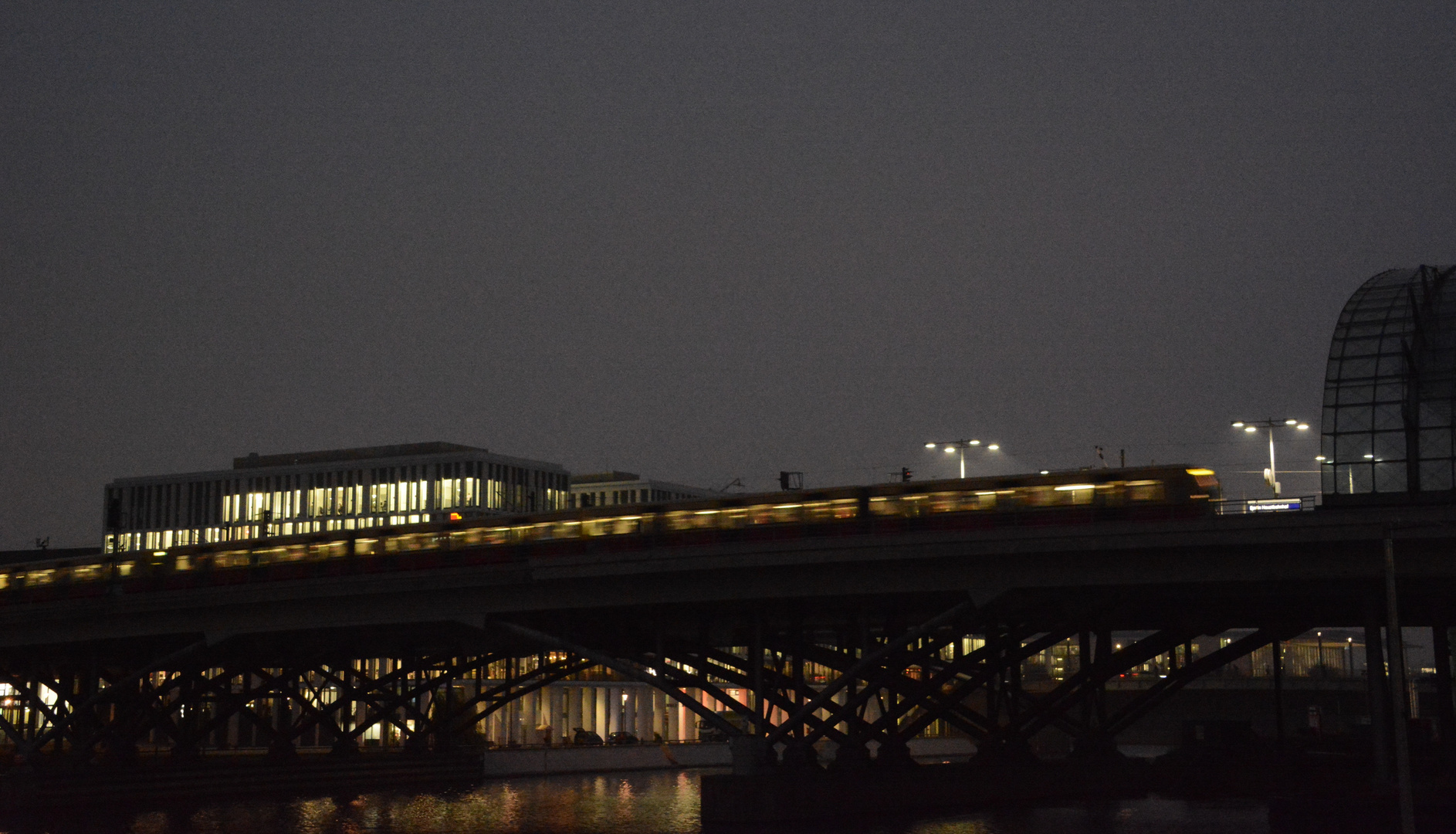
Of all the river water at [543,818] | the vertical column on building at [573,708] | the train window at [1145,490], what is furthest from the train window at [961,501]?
the vertical column on building at [573,708]

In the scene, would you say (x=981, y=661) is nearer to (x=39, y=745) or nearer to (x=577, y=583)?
(x=577, y=583)

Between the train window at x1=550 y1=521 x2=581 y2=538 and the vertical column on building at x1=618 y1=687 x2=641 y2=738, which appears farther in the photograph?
the vertical column on building at x1=618 y1=687 x2=641 y2=738

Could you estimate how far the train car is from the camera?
2164 inches

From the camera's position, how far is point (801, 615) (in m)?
65.1

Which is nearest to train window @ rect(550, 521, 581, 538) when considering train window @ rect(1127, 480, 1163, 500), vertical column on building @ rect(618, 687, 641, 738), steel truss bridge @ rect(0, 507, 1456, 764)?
steel truss bridge @ rect(0, 507, 1456, 764)

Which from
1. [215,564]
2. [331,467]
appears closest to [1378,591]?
[215,564]

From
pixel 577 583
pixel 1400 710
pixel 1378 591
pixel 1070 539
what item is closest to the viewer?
pixel 1400 710

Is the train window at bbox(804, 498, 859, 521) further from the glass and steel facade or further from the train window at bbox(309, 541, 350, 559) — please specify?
the train window at bbox(309, 541, 350, 559)

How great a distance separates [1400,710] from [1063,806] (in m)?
33.1

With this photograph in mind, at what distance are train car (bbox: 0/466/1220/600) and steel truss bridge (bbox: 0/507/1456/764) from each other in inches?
14.2

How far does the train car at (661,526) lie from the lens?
55.0 metres

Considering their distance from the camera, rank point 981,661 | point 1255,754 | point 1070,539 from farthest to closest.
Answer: point 1255,754 → point 981,661 → point 1070,539

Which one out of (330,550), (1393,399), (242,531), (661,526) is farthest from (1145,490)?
(242,531)

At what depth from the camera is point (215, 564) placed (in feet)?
239
